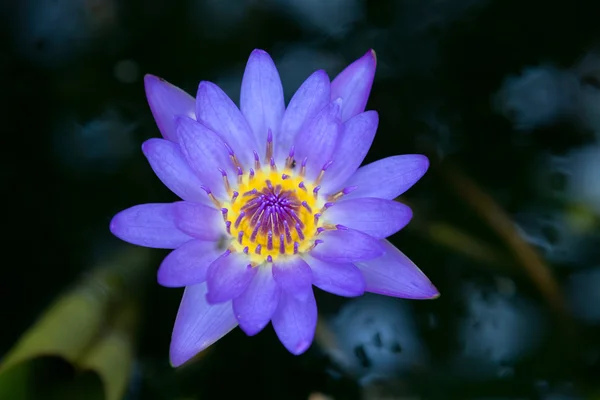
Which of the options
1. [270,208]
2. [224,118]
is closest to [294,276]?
[270,208]

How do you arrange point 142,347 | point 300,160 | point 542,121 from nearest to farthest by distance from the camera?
point 300,160 → point 142,347 → point 542,121

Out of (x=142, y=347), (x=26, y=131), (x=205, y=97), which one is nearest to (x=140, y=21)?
(x=26, y=131)

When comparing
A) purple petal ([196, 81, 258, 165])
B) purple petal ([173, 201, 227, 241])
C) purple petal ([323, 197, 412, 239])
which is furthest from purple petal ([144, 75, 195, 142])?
purple petal ([323, 197, 412, 239])

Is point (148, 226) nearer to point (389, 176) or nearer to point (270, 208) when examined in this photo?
point (270, 208)

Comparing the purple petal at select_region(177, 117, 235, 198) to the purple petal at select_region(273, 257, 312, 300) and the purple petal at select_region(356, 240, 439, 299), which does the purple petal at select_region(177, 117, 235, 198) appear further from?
the purple petal at select_region(356, 240, 439, 299)

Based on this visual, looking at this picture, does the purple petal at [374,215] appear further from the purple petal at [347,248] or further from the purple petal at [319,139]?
the purple petal at [319,139]

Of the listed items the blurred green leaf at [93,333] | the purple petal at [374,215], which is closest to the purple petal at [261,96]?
the purple petal at [374,215]

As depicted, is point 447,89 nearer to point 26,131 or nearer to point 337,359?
point 337,359
